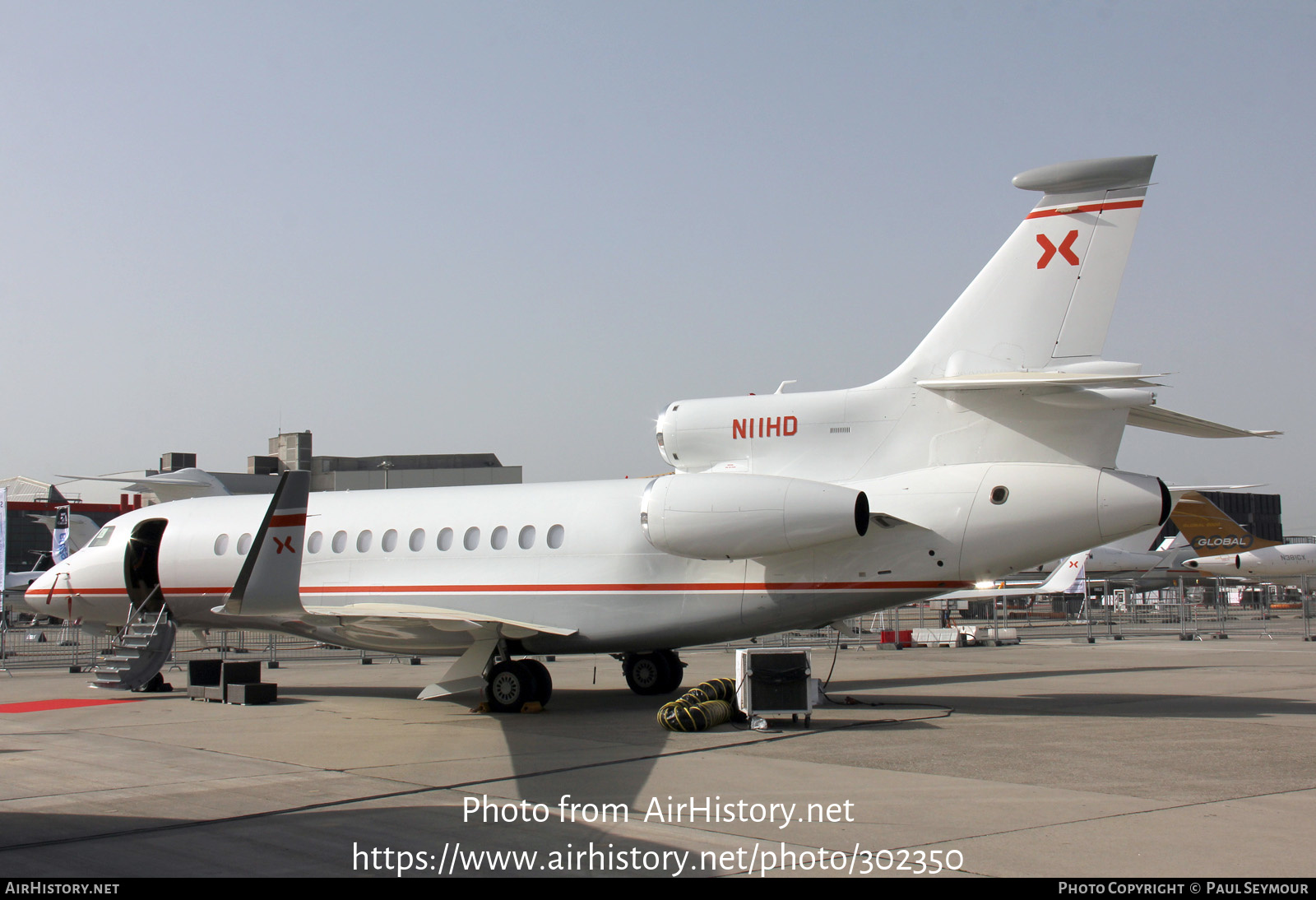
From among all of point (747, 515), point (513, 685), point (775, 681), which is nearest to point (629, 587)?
point (513, 685)

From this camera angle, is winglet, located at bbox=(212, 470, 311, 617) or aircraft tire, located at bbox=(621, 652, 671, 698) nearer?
winglet, located at bbox=(212, 470, 311, 617)

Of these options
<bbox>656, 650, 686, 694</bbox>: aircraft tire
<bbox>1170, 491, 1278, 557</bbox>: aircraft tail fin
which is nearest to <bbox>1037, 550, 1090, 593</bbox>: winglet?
<bbox>1170, 491, 1278, 557</bbox>: aircraft tail fin

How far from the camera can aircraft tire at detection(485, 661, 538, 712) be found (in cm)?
1492

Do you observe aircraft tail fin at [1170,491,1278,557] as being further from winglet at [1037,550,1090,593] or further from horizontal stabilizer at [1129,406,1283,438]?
horizontal stabilizer at [1129,406,1283,438]

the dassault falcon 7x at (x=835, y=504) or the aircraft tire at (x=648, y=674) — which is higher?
the dassault falcon 7x at (x=835, y=504)

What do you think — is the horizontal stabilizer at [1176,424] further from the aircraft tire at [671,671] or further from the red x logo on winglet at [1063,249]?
the aircraft tire at [671,671]

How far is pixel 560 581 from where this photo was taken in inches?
596

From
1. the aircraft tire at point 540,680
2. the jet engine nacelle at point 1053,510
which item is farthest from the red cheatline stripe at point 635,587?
the aircraft tire at point 540,680

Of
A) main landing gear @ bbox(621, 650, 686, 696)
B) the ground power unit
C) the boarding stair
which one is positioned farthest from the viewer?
the boarding stair

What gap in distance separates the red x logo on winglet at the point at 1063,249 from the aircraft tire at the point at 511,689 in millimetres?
8575

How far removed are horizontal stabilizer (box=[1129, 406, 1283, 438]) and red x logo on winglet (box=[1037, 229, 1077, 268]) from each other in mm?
1956

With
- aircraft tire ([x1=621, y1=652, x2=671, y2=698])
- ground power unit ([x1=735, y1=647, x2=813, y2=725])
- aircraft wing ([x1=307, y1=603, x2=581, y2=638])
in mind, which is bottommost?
aircraft tire ([x1=621, y1=652, x2=671, y2=698])

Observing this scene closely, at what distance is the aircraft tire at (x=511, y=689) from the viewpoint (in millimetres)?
14922

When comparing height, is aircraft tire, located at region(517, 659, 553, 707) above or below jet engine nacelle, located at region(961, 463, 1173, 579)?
below
